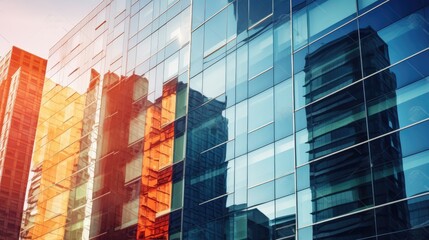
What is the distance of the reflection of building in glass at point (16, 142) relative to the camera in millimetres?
109688

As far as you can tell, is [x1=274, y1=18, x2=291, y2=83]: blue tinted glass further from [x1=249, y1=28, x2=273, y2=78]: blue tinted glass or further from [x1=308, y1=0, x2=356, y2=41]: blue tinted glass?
[x1=308, y1=0, x2=356, y2=41]: blue tinted glass

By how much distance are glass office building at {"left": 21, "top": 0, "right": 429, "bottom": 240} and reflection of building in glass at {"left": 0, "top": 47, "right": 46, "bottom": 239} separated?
191 feet

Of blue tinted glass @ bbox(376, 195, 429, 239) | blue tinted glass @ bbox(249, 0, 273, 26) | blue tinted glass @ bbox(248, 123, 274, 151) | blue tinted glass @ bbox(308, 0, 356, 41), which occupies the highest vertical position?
blue tinted glass @ bbox(249, 0, 273, 26)

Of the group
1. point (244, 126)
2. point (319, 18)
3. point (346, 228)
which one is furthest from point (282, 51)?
point (346, 228)

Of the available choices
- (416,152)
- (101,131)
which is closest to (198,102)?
(101,131)

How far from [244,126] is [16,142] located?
291ft

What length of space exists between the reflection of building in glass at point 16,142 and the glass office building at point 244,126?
5820 centimetres

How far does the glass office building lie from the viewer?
2594 cm

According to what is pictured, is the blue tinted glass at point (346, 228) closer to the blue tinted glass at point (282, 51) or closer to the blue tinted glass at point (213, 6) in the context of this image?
the blue tinted glass at point (282, 51)

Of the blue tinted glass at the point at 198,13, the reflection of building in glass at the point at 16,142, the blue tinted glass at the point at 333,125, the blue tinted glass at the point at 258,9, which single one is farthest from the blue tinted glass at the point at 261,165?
→ the reflection of building in glass at the point at 16,142

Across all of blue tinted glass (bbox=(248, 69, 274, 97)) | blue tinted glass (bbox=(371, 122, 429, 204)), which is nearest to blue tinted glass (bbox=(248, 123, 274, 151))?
blue tinted glass (bbox=(248, 69, 274, 97))

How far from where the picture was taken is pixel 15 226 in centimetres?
11081

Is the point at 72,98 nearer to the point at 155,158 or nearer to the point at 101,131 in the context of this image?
the point at 101,131

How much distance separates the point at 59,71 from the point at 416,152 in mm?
42668
